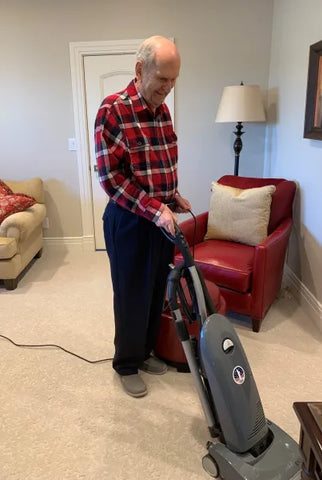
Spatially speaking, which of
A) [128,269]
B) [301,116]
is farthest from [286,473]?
[301,116]

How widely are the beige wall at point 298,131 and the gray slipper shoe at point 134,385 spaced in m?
1.27

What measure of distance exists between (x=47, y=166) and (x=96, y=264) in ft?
3.70

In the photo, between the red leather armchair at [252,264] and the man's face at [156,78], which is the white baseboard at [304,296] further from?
the man's face at [156,78]

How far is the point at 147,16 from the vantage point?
11.3 ft

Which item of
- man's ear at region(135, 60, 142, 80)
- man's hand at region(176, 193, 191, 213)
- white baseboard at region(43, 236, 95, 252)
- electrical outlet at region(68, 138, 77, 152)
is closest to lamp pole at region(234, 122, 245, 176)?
electrical outlet at region(68, 138, 77, 152)

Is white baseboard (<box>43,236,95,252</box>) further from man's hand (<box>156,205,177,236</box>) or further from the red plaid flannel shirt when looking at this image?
man's hand (<box>156,205,177,236</box>)

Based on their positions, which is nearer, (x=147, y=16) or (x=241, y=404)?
(x=241, y=404)

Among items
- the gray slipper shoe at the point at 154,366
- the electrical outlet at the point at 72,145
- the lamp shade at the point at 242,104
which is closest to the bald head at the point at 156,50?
the gray slipper shoe at the point at 154,366

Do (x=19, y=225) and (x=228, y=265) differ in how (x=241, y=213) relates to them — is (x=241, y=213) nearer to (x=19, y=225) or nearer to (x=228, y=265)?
(x=228, y=265)

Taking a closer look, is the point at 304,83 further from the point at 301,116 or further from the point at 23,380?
the point at 23,380

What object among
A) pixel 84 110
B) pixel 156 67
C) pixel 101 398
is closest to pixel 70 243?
pixel 84 110

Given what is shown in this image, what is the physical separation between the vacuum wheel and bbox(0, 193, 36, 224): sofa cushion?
249cm

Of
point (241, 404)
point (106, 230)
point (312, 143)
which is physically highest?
point (312, 143)

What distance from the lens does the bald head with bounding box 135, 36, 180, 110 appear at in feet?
4.69
